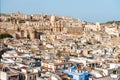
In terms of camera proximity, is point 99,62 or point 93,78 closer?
point 93,78

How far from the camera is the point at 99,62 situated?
46.1 ft

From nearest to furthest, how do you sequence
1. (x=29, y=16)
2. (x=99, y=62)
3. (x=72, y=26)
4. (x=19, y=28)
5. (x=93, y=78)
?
(x=93, y=78) < (x=99, y=62) < (x=19, y=28) < (x=72, y=26) < (x=29, y=16)

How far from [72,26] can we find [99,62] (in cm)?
2297

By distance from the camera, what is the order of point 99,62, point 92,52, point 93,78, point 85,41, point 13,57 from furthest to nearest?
point 85,41 < point 92,52 < point 13,57 < point 99,62 < point 93,78

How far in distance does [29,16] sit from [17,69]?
3509cm

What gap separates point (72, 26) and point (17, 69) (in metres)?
25.4

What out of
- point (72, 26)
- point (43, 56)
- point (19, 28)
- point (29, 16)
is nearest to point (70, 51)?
point (43, 56)

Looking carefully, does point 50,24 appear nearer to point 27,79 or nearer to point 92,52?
point 92,52

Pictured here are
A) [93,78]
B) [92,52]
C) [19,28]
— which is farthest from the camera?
[19,28]

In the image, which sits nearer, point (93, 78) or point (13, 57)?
point (93, 78)

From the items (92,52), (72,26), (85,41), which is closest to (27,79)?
(92,52)

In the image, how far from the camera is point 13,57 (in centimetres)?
1497

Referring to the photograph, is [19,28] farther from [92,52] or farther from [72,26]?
→ [92,52]

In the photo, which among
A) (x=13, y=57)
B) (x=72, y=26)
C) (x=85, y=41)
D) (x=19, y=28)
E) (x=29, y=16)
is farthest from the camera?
(x=29, y=16)
